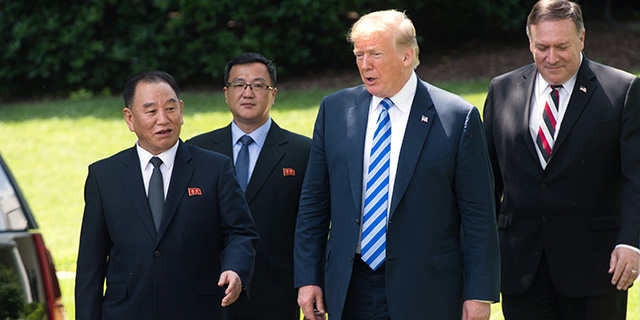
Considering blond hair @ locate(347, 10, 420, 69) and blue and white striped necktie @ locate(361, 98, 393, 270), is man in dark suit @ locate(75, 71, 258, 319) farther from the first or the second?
blond hair @ locate(347, 10, 420, 69)

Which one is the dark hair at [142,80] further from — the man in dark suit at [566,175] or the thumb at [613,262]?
the thumb at [613,262]

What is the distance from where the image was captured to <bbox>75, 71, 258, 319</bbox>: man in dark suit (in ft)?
13.1

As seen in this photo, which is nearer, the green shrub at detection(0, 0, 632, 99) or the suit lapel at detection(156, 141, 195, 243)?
the suit lapel at detection(156, 141, 195, 243)

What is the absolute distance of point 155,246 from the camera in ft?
13.1

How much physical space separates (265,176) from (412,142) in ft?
4.36

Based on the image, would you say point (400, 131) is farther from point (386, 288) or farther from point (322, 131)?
point (386, 288)

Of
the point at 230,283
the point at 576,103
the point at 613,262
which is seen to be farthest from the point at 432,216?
the point at 576,103

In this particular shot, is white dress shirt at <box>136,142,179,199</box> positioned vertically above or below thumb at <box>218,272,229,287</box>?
above

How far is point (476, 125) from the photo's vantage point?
3877mm

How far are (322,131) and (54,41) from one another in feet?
45.6

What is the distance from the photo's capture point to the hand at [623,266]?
4.21 metres

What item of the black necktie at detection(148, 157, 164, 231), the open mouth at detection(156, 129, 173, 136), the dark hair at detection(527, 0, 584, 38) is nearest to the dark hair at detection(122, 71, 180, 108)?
the open mouth at detection(156, 129, 173, 136)

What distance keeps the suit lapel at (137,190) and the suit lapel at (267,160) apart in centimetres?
92

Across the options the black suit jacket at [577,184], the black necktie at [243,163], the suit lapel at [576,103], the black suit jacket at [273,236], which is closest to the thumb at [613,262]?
the black suit jacket at [577,184]
